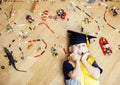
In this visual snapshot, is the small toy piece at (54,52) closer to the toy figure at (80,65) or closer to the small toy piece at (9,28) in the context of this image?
the toy figure at (80,65)

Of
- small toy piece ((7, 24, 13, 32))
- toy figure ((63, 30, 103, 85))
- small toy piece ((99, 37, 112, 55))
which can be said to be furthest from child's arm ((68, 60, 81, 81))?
small toy piece ((7, 24, 13, 32))

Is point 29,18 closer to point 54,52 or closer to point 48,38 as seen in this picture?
point 48,38

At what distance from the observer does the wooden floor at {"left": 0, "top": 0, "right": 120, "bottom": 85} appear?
185 cm

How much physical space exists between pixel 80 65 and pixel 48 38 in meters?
0.32

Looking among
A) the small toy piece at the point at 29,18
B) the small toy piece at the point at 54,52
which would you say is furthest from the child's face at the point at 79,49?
the small toy piece at the point at 29,18

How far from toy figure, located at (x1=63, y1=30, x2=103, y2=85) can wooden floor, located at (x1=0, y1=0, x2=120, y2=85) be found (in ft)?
0.24

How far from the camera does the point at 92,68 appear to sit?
72.4 inches

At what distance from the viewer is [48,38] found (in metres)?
1.96

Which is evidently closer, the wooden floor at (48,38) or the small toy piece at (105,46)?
the wooden floor at (48,38)

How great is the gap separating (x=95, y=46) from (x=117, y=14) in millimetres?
343

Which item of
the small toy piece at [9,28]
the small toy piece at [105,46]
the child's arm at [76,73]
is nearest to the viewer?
the child's arm at [76,73]

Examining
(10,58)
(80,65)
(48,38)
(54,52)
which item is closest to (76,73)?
(80,65)

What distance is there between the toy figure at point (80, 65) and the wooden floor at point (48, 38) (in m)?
0.07

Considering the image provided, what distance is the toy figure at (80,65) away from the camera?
5.95ft
